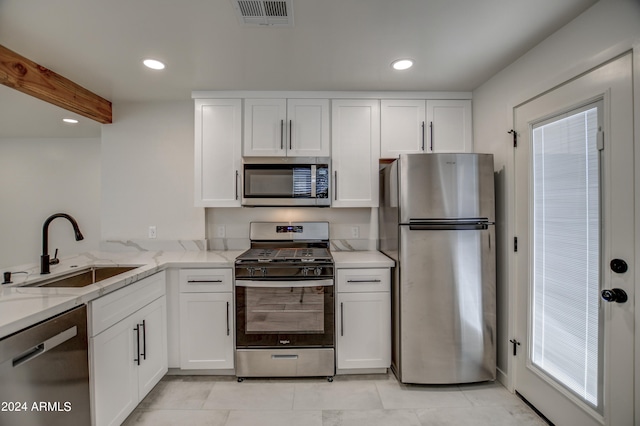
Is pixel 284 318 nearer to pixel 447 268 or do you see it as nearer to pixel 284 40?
pixel 447 268

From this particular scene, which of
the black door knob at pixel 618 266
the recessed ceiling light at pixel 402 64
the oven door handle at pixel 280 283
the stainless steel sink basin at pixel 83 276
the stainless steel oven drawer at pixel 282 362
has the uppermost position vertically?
the recessed ceiling light at pixel 402 64

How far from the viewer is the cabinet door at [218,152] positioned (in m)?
2.43

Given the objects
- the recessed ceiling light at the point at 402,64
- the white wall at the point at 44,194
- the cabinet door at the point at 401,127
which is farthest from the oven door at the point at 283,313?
the white wall at the point at 44,194

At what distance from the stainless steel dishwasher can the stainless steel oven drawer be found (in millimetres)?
937

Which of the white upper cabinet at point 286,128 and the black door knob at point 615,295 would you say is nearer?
the black door knob at point 615,295

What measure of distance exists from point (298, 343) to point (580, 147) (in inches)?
85.1

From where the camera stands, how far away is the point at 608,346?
4.36 ft

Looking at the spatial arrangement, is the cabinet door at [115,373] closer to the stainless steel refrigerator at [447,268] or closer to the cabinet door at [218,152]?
the cabinet door at [218,152]

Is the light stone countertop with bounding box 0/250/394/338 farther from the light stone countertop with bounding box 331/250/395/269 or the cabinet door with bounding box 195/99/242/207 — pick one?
the cabinet door with bounding box 195/99/242/207

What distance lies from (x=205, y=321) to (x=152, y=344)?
362 millimetres

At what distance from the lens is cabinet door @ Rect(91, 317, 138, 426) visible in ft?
4.75

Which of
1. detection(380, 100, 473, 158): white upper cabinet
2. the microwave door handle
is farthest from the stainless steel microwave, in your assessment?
detection(380, 100, 473, 158): white upper cabinet

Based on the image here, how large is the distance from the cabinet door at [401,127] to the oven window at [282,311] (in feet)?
4.65

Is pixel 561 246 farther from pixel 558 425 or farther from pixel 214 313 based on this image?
pixel 214 313
